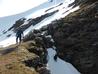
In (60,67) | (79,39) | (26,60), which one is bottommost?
(60,67)

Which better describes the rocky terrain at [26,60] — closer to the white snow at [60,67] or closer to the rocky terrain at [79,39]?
the white snow at [60,67]

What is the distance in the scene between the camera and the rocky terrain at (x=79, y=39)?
59.2 meters

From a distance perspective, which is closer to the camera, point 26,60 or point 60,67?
point 26,60

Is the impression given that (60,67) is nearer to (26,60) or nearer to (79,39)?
(26,60)

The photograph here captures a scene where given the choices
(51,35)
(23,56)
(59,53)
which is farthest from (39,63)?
(51,35)

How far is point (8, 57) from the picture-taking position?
5772cm

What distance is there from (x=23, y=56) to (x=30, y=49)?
207 inches

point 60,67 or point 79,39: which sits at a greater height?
point 79,39

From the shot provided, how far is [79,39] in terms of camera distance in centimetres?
6431

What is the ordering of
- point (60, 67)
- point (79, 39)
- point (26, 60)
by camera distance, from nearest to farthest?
point (26, 60) < point (60, 67) < point (79, 39)

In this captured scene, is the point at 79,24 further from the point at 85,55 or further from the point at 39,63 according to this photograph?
the point at 39,63

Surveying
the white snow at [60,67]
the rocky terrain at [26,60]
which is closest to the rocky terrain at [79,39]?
the white snow at [60,67]

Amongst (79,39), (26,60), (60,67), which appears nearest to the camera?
(26,60)

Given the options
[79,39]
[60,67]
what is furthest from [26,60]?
[79,39]
